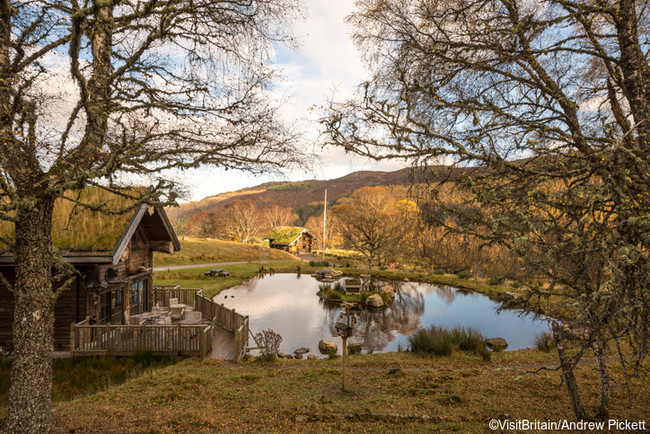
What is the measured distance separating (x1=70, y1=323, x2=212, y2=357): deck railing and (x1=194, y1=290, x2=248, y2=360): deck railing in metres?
1.10

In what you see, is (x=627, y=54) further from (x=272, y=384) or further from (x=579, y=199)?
(x=272, y=384)

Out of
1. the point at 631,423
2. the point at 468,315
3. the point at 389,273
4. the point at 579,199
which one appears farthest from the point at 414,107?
the point at 389,273

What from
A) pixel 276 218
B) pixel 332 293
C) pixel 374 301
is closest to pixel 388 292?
pixel 374 301

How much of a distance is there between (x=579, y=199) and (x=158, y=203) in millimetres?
6372

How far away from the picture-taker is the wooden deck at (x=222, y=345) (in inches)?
445

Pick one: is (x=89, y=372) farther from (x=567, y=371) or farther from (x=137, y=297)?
(x=567, y=371)

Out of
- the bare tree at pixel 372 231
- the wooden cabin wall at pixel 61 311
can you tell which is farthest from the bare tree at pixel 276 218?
the wooden cabin wall at pixel 61 311

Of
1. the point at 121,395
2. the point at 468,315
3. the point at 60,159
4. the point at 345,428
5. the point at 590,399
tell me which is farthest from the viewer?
the point at 468,315

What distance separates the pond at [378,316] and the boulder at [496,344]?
0.44 m

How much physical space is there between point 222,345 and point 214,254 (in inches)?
1363

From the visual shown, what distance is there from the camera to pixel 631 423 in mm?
5297

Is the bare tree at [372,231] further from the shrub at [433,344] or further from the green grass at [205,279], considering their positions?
the shrub at [433,344]

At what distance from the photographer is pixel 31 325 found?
16.0ft

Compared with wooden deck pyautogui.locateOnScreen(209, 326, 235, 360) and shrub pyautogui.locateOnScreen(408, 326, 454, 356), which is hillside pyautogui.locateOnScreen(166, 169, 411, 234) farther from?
shrub pyautogui.locateOnScreen(408, 326, 454, 356)
